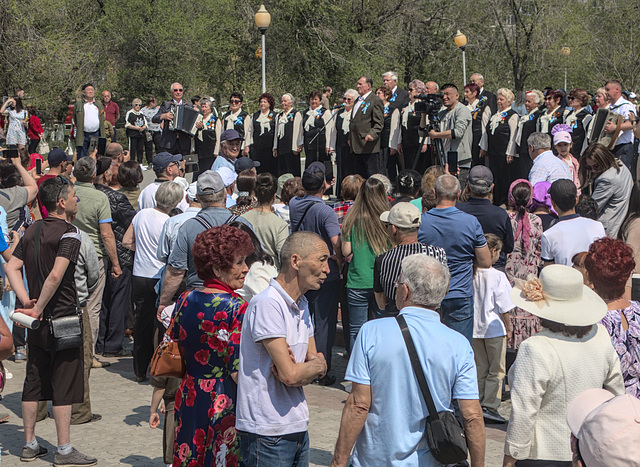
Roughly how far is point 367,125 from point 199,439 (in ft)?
34.1

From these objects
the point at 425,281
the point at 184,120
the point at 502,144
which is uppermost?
the point at 184,120

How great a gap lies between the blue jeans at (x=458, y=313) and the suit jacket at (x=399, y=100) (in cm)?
875

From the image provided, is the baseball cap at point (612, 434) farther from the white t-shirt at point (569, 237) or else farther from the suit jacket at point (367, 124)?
the suit jacket at point (367, 124)

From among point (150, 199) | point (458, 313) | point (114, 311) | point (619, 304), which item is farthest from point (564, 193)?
point (114, 311)

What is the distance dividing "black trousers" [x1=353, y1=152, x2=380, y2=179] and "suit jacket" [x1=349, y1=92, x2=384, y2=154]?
124 millimetres

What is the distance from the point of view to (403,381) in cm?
346

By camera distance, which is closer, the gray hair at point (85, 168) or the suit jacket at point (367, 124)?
the gray hair at point (85, 168)

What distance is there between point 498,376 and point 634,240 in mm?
1660

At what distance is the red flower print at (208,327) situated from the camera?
13.4 feet

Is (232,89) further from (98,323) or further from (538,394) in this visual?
(538,394)

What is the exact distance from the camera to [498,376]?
6.82 metres

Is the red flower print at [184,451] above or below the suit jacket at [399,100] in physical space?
below

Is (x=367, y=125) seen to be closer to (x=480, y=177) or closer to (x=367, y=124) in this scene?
(x=367, y=124)

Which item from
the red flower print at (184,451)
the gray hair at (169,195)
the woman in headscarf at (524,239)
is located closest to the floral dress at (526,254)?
the woman in headscarf at (524,239)
